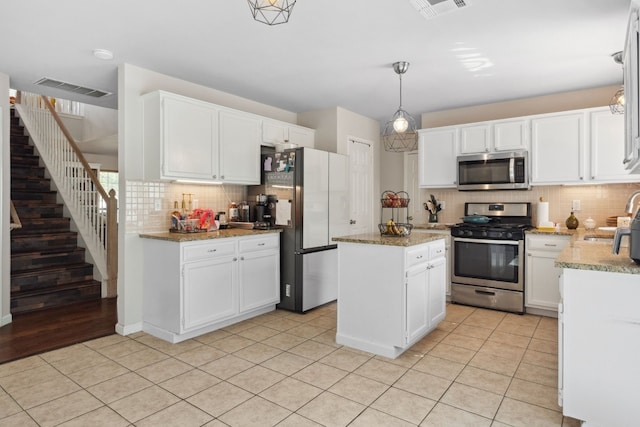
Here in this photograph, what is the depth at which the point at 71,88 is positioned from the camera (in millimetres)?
4109

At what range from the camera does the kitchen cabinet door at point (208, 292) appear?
3287 millimetres

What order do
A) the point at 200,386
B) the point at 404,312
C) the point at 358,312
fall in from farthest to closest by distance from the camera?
the point at 358,312 < the point at 404,312 < the point at 200,386

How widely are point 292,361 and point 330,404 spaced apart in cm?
68

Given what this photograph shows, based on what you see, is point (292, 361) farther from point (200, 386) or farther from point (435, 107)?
point (435, 107)

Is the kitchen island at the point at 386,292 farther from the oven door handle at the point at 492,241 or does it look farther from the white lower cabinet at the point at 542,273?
the white lower cabinet at the point at 542,273

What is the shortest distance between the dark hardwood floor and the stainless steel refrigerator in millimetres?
1833

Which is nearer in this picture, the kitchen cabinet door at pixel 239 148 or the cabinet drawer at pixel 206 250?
the cabinet drawer at pixel 206 250

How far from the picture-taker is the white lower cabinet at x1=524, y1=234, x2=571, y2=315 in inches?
156

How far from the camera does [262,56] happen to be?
3.36 meters

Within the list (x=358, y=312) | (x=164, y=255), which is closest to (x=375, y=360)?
(x=358, y=312)

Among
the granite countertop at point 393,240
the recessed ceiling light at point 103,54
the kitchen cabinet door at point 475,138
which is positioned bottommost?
the granite countertop at point 393,240

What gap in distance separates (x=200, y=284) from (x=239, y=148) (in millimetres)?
1511

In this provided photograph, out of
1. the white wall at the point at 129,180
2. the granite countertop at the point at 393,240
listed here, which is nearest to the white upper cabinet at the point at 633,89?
the granite countertop at the point at 393,240

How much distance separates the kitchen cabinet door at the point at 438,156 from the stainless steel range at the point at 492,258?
60cm
